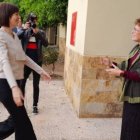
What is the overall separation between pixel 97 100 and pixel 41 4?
924cm

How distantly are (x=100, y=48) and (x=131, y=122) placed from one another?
2.13 m

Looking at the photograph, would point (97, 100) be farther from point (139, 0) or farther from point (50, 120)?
point (139, 0)

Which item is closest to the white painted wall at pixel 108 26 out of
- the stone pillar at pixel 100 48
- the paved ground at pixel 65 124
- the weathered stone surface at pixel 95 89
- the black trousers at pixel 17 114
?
the stone pillar at pixel 100 48

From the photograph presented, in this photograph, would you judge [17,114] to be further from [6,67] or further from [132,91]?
[132,91]

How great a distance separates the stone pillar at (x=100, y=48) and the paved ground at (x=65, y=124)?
0.24 metres

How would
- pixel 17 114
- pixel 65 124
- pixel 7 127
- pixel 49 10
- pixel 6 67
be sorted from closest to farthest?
pixel 6 67 → pixel 17 114 → pixel 7 127 → pixel 65 124 → pixel 49 10

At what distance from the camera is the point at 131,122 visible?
11.3ft

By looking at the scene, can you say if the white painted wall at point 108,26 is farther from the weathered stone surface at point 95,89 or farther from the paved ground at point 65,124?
the paved ground at point 65,124

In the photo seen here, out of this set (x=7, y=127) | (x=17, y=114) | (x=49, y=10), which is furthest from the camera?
(x=49, y=10)

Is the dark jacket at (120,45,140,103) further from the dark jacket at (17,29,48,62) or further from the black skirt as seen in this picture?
the dark jacket at (17,29,48,62)

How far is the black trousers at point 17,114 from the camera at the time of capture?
11.0 feet

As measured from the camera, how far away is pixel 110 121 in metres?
5.54

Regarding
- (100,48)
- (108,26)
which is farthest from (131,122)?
(108,26)

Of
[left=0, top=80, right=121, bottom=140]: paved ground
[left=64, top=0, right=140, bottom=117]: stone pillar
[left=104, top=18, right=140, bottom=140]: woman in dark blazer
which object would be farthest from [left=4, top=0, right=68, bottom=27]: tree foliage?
[left=104, top=18, right=140, bottom=140]: woman in dark blazer
